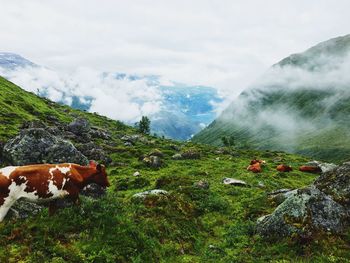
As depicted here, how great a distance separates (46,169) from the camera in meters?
16.5

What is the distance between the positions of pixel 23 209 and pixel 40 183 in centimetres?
214

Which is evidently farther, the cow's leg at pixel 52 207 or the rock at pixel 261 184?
the rock at pixel 261 184

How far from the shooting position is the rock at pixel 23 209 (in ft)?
52.7

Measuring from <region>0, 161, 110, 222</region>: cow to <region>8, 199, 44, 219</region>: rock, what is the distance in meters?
0.88

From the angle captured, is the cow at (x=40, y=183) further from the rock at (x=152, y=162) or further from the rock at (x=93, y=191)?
the rock at (x=152, y=162)

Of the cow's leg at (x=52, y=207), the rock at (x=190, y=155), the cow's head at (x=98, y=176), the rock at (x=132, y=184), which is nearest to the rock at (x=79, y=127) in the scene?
the rock at (x=190, y=155)

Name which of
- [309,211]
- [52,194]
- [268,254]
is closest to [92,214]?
[52,194]

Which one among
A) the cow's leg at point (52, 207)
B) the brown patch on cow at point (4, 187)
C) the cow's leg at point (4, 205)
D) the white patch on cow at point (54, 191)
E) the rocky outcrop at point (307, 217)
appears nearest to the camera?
the brown patch on cow at point (4, 187)

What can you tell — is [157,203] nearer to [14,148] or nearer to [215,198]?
[215,198]

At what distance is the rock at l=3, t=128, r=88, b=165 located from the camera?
116 ft

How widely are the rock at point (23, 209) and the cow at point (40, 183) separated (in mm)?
885

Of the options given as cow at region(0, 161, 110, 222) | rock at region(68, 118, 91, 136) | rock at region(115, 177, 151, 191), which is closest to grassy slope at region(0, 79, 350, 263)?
cow at region(0, 161, 110, 222)

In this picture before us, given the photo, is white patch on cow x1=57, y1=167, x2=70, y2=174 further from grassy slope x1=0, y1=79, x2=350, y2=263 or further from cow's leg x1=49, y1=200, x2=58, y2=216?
grassy slope x1=0, y1=79, x2=350, y2=263

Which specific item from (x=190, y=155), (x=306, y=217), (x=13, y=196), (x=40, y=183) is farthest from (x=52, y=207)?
(x=190, y=155)
